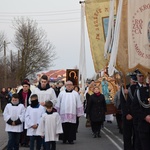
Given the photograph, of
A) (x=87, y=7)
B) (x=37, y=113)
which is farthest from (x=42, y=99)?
(x=87, y=7)

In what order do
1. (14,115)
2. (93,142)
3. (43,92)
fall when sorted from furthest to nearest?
(93,142) → (43,92) → (14,115)

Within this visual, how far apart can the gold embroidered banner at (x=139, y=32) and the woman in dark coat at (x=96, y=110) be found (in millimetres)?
8385

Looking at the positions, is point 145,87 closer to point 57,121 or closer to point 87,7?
point 57,121

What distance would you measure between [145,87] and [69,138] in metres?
6.12

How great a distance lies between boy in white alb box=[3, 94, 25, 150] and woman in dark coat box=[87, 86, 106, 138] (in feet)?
17.0

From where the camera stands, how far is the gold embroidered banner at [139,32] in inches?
304

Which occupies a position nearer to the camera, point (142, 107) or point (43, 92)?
point (142, 107)

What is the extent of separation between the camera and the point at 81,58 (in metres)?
15.1

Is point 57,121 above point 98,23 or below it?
below

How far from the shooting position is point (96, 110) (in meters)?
16.4

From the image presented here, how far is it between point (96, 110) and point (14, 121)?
→ 218 inches

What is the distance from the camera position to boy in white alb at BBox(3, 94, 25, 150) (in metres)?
11.3

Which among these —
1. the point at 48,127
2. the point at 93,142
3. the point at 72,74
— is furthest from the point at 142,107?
the point at 72,74

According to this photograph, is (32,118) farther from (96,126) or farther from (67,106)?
(96,126)
